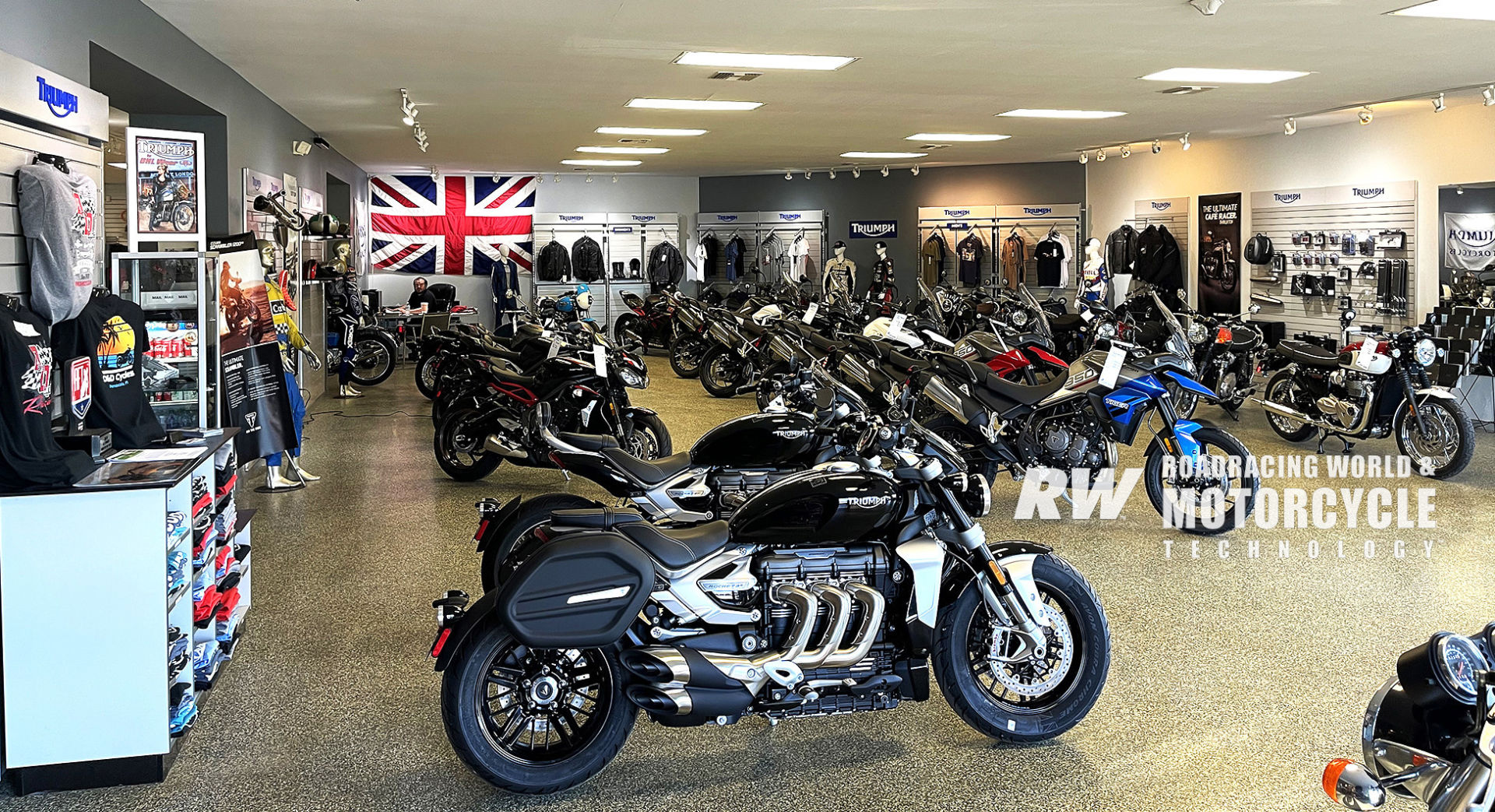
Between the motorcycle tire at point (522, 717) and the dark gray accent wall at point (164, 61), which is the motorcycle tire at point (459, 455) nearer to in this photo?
the dark gray accent wall at point (164, 61)

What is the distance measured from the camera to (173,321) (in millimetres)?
4812

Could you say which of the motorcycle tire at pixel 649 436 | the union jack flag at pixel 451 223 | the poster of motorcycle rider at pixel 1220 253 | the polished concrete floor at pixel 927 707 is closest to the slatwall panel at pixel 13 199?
the polished concrete floor at pixel 927 707

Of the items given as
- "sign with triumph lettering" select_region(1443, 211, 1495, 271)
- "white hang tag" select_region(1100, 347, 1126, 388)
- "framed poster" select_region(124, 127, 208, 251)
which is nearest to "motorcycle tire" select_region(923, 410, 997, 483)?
"white hang tag" select_region(1100, 347, 1126, 388)

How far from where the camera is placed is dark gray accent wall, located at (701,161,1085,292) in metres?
17.0

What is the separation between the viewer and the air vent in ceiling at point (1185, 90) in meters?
8.83

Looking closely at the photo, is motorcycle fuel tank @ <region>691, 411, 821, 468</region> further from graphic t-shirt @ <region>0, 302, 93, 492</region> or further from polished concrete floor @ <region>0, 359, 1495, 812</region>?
graphic t-shirt @ <region>0, 302, 93, 492</region>

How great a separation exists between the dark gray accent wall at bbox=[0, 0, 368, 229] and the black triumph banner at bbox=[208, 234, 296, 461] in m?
1.02

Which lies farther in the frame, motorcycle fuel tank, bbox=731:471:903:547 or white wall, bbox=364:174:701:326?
white wall, bbox=364:174:701:326

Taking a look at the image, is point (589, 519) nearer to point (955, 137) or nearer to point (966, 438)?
point (966, 438)

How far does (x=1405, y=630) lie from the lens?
13.9ft

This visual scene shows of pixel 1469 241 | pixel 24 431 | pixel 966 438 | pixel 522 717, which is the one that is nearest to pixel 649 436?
pixel 966 438

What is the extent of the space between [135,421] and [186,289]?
129 cm

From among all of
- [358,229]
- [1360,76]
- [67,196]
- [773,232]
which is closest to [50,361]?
[67,196]

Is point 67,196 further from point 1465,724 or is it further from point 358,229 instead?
point 358,229
